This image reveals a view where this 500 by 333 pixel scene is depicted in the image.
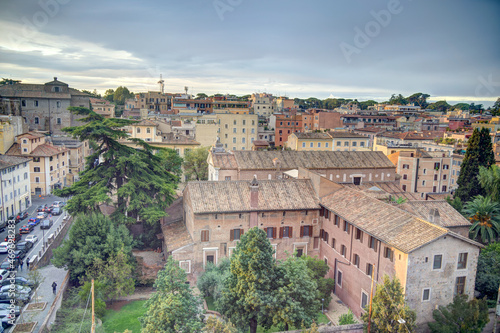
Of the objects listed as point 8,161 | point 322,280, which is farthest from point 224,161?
point 8,161

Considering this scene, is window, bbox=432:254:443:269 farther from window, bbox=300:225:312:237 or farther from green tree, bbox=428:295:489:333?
window, bbox=300:225:312:237

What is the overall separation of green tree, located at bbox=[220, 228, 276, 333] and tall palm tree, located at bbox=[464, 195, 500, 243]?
2225 centimetres

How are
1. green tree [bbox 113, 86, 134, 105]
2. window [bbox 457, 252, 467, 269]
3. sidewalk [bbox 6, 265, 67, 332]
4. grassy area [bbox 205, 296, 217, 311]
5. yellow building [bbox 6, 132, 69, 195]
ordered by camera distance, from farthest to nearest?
green tree [bbox 113, 86, 134, 105], yellow building [bbox 6, 132, 69, 195], grassy area [bbox 205, 296, 217, 311], sidewalk [bbox 6, 265, 67, 332], window [bbox 457, 252, 467, 269]

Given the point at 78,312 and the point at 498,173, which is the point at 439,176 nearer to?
the point at 498,173

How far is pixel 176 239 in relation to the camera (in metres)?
32.1

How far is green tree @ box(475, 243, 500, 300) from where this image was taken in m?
27.1

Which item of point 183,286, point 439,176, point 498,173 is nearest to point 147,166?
point 183,286

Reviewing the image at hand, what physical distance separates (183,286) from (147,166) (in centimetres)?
1924

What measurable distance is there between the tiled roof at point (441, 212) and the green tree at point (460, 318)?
7.22m

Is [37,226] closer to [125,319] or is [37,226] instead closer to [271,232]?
[125,319]

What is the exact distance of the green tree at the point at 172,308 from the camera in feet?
59.4

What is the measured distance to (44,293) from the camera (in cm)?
2789

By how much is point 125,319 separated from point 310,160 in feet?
92.8

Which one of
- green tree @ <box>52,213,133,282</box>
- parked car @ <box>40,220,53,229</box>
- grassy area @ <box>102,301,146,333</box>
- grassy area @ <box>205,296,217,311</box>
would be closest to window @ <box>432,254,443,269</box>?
grassy area @ <box>205,296,217,311</box>
